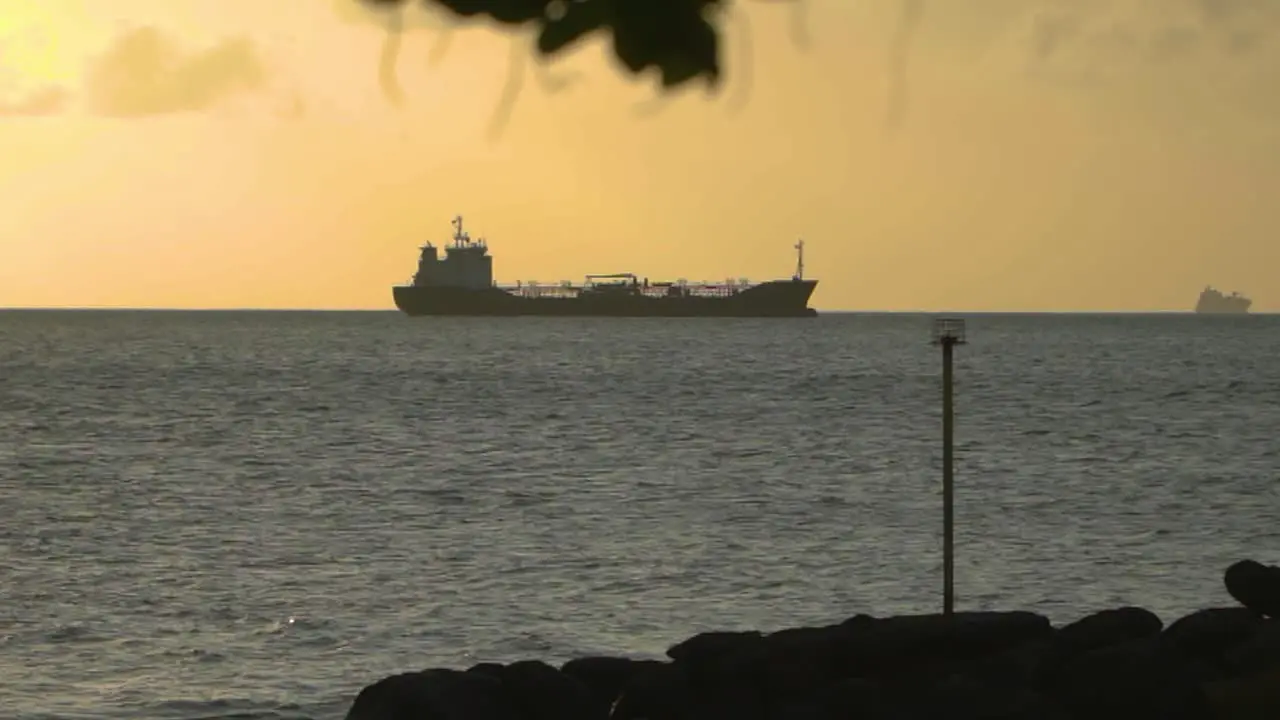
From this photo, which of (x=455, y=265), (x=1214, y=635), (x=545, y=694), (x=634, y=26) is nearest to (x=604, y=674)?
(x=545, y=694)

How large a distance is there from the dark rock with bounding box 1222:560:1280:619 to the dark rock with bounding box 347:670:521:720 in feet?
16.6

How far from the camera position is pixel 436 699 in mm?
11109

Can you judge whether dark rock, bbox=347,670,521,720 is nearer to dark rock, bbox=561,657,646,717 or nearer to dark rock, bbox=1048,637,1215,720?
dark rock, bbox=561,657,646,717

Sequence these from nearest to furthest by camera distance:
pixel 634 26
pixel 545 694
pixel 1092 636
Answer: pixel 634 26, pixel 545 694, pixel 1092 636

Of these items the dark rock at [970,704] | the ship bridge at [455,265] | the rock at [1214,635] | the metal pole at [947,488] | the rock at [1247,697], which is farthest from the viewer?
the ship bridge at [455,265]

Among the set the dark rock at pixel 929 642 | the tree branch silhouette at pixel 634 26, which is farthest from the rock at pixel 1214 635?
the tree branch silhouette at pixel 634 26

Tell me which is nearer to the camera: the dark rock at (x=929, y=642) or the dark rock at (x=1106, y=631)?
the dark rock at (x=1106, y=631)

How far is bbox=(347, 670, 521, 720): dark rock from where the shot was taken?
434 inches

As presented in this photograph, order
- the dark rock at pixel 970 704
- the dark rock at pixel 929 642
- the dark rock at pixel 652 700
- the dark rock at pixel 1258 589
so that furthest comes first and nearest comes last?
the dark rock at pixel 1258 589 → the dark rock at pixel 929 642 → the dark rock at pixel 652 700 → the dark rock at pixel 970 704

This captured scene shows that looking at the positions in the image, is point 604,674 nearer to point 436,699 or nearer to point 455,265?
point 436,699

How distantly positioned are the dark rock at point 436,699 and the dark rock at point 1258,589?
5066 mm

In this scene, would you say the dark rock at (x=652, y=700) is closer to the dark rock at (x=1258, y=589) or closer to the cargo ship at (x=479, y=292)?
the dark rock at (x=1258, y=589)

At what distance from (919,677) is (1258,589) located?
8.57 ft

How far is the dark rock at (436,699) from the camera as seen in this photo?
36.2 feet
